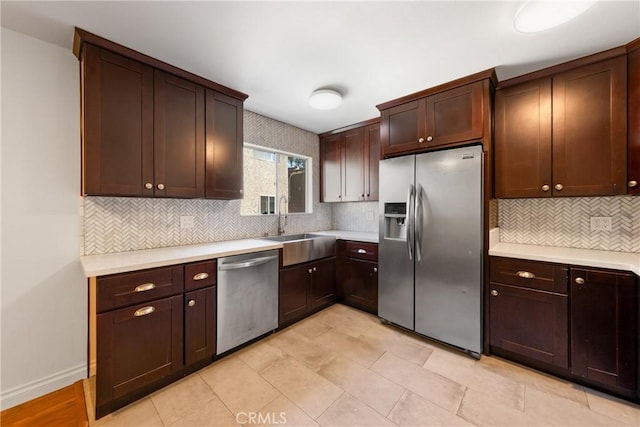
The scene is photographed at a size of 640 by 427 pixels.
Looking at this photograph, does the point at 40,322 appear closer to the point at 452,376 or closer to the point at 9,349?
the point at 9,349

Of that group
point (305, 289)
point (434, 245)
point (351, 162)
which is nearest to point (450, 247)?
point (434, 245)

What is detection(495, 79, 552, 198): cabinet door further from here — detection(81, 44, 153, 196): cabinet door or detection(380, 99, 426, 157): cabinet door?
detection(81, 44, 153, 196): cabinet door

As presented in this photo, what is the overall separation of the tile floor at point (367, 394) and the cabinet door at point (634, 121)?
150 centimetres

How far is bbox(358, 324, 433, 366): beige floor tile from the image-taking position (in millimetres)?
2170

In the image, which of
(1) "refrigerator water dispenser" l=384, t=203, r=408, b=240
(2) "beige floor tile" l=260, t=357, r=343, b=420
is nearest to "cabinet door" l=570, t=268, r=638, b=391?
(1) "refrigerator water dispenser" l=384, t=203, r=408, b=240

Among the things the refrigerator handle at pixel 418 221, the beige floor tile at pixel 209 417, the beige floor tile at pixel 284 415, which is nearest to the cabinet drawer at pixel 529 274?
the refrigerator handle at pixel 418 221

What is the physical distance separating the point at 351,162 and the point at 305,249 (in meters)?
1.47

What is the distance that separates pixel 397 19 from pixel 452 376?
2499mm

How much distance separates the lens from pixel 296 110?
2982 mm

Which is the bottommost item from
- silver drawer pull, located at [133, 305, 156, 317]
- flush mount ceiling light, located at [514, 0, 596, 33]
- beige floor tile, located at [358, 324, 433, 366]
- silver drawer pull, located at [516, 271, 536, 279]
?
beige floor tile, located at [358, 324, 433, 366]

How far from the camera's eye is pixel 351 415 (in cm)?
155

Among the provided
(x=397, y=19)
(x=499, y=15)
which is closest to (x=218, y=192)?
(x=397, y=19)

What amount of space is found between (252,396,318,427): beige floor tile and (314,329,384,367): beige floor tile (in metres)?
0.68
